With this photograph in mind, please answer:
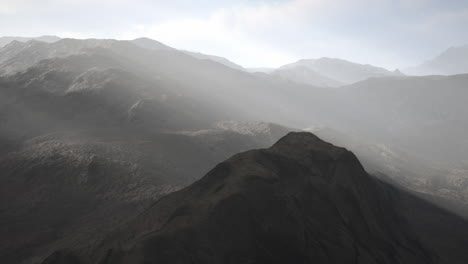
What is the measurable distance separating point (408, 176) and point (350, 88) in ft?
296

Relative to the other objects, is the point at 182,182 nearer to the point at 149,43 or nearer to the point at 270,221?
the point at 270,221

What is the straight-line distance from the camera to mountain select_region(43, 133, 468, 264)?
1077 centimetres

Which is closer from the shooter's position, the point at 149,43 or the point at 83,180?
the point at 83,180

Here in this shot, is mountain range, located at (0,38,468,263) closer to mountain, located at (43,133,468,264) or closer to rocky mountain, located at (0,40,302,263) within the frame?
mountain, located at (43,133,468,264)

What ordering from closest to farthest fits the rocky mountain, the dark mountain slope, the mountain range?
1. the mountain range
2. the dark mountain slope
3. the rocky mountain

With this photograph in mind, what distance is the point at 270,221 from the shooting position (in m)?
12.2

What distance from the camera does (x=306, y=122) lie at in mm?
86750

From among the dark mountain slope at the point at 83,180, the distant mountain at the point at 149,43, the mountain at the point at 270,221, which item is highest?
the distant mountain at the point at 149,43

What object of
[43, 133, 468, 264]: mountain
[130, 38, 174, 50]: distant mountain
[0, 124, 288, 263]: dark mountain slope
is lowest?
[0, 124, 288, 263]: dark mountain slope

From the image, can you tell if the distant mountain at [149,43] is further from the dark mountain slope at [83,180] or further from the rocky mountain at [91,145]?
the dark mountain slope at [83,180]

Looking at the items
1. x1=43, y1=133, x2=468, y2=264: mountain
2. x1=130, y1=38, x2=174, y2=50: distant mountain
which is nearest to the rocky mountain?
x1=43, y1=133, x2=468, y2=264: mountain

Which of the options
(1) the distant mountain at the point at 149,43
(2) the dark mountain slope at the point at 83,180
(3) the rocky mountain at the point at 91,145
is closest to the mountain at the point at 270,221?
(2) the dark mountain slope at the point at 83,180

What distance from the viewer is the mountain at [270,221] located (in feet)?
35.3

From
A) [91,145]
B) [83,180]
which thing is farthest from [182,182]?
[91,145]
